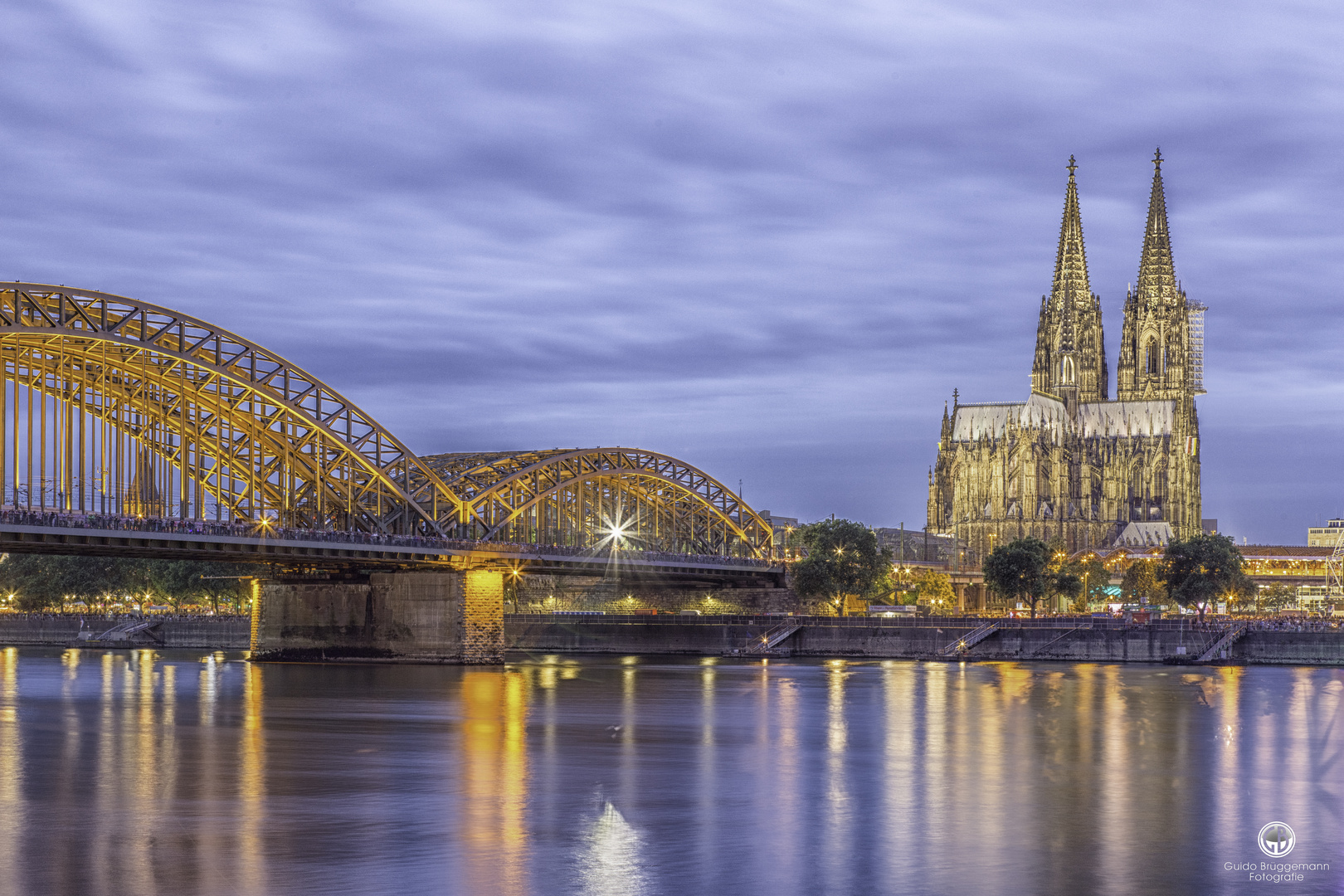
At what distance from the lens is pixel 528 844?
3152cm

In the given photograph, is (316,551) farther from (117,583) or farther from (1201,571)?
(1201,571)

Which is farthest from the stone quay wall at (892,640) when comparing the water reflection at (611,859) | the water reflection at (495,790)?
the water reflection at (611,859)

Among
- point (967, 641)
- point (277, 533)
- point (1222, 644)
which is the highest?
point (277, 533)

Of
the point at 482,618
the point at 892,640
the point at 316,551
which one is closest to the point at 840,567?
the point at 892,640

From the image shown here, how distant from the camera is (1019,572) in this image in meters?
154

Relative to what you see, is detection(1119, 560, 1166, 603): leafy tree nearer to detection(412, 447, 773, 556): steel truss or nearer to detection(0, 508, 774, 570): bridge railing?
detection(412, 447, 773, 556): steel truss

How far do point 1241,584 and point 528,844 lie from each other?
5989 inches

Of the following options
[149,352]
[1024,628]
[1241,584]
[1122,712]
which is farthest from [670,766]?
[1241,584]

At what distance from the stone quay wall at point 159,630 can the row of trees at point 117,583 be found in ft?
20.2

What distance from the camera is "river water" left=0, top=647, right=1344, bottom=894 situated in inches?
1136

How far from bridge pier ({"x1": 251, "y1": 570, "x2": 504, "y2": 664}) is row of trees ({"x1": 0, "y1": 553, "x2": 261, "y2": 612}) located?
Answer: 44954 millimetres

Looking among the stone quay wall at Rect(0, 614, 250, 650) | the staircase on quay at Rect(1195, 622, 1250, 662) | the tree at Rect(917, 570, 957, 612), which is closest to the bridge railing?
the stone quay wall at Rect(0, 614, 250, 650)

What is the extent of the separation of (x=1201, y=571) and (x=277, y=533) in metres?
96.4

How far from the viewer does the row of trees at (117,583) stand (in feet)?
522
